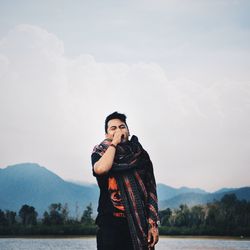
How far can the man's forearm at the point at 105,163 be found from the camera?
1.89 m

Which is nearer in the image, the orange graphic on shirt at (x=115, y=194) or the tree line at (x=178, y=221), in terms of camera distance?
the orange graphic on shirt at (x=115, y=194)

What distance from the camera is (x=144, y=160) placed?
2.01m

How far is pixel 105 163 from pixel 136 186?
0.16 meters

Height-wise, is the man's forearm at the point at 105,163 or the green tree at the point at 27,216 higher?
the green tree at the point at 27,216

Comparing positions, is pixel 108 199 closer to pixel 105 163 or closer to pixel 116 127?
pixel 105 163

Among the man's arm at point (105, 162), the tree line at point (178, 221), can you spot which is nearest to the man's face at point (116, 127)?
the man's arm at point (105, 162)

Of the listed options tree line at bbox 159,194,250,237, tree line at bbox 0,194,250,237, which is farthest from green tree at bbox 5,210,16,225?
tree line at bbox 159,194,250,237

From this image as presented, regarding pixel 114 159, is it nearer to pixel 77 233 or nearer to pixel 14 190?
pixel 77 233

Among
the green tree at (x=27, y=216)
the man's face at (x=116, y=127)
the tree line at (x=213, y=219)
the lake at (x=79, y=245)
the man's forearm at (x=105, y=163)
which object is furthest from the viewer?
the green tree at (x=27, y=216)

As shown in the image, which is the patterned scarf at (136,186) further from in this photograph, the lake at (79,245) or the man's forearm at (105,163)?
the lake at (79,245)

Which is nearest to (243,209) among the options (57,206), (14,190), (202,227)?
(202,227)

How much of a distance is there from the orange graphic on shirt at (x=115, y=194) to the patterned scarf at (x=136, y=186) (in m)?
0.01

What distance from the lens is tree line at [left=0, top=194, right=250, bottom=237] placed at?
77.8ft

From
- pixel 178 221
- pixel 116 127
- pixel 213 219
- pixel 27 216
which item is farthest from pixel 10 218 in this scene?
pixel 116 127
